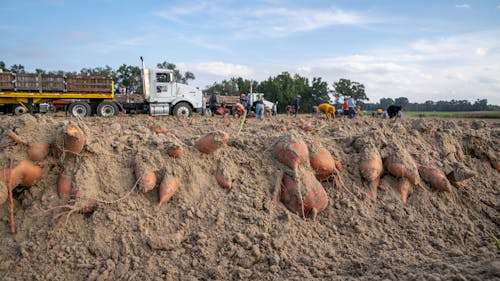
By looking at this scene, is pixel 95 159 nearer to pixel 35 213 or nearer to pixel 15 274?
pixel 35 213

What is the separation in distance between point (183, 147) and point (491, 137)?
5071mm

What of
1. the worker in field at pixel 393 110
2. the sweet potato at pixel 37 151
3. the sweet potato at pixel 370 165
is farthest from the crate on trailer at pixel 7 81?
the worker in field at pixel 393 110

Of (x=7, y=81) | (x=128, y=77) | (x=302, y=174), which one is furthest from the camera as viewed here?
(x=128, y=77)

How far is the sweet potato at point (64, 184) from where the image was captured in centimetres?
278

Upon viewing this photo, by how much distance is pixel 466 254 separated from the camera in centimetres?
294

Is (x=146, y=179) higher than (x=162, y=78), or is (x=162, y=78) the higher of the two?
(x=162, y=78)

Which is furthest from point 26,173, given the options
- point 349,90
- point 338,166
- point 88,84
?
→ point 349,90

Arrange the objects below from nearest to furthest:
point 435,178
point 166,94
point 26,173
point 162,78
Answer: point 26,173 < point 435,178 < point 162,78 < point 166,94

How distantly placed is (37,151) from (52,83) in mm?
15464

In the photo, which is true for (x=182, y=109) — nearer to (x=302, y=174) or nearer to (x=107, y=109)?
(x=107, y=109)

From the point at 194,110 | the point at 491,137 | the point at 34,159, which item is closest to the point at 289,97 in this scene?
the point at 194,110

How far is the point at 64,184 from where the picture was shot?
2818 mm

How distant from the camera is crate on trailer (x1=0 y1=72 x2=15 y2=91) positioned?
15180 millimetres

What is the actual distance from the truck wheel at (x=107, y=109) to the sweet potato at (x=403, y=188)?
15361 mm
